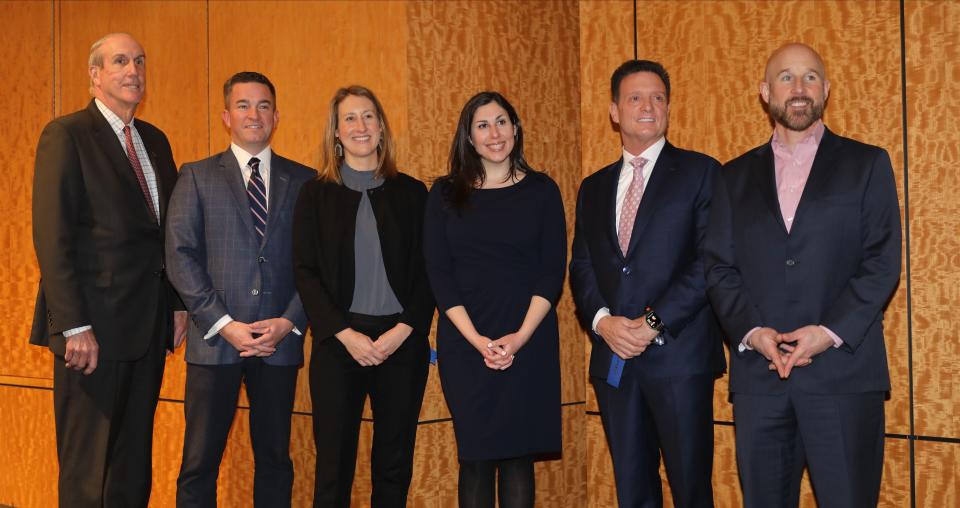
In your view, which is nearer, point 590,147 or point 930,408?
point 930,408

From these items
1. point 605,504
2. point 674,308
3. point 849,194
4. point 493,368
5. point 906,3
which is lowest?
point 605,504

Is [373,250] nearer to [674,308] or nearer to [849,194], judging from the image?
[674,308]

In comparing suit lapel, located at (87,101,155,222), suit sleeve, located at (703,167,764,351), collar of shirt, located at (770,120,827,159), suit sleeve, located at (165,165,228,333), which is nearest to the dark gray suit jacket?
suit sleeve, located at (165,165,228,333)

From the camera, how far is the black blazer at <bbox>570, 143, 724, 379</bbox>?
3174 millimetres

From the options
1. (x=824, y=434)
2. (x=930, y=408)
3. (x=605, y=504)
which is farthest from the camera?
(x=605, y=504)

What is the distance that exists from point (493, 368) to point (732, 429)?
107 centimetres

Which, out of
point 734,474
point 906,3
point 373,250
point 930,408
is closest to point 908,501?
point 930,408

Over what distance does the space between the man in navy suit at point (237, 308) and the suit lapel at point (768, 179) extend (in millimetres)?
→ 1744

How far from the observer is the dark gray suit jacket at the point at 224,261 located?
353 cm

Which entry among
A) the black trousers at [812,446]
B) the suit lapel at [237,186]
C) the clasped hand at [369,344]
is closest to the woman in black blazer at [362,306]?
the clasped hand at [369,344]

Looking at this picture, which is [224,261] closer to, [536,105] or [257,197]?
[257,197]

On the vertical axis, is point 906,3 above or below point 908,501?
above

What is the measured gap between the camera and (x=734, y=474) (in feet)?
12.3

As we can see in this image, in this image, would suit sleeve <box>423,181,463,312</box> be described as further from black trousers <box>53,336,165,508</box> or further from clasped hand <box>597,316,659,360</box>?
black trousers <box>53,336,165,508</box>
